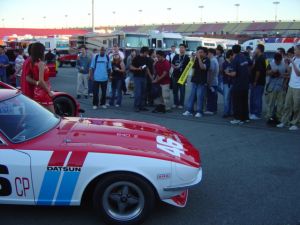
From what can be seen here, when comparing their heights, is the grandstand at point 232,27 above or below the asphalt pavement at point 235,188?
above

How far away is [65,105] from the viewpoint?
29.2 ft

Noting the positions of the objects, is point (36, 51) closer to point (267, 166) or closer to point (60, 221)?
point (60, 221)

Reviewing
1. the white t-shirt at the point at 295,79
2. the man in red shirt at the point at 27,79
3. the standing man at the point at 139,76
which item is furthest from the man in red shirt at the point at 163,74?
the man in red shirt at the point at 27,79

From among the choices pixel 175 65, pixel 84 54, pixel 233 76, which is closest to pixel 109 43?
pixel 84 54

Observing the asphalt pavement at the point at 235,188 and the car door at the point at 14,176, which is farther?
the asphalt pavement at the point at 235,188

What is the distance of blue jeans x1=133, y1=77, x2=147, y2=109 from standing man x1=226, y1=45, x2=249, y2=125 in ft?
8.73

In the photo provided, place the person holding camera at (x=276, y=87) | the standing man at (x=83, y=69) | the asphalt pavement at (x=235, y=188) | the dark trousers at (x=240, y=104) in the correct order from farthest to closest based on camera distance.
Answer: the standing man at (x=83, y=69) → the person holding camera at (x=276, y=87) → the dark trousers at (x=240, y=104) → the asphalt pavement at (x=235, y=188)

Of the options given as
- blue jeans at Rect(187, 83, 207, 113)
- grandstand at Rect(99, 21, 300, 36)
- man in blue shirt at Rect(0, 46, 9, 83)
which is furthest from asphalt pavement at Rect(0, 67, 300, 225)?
grandstand at Rect(99, 21, 300, 36)

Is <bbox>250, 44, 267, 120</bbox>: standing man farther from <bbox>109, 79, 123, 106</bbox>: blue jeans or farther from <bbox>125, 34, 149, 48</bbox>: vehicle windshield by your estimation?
<bbox>125, 34, 149, 48</bbox>: vehicle windshield

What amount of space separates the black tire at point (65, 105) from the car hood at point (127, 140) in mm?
3949

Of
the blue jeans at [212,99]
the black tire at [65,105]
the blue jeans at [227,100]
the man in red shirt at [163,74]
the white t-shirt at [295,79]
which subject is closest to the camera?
the white t-shirt at [295,79]

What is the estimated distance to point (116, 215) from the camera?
3.87 metres

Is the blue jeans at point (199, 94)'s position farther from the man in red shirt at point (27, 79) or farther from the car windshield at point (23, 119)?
the car windshield at point (23, 119)

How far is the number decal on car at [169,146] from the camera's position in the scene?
414 centimetres
